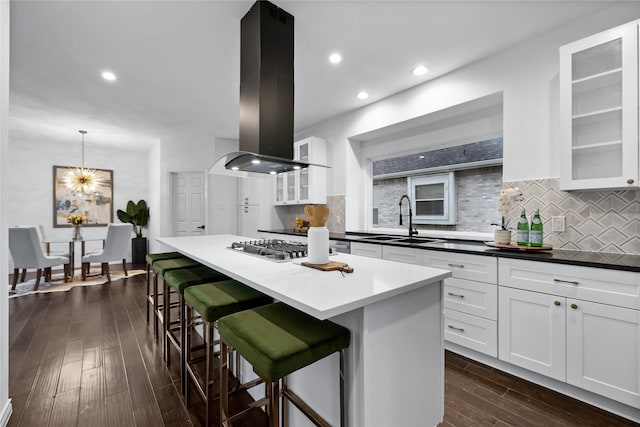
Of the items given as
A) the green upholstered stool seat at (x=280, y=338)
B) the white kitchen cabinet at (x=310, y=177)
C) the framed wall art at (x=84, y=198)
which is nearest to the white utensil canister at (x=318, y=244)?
the green upholstered stool seat at (x=280, y=338)

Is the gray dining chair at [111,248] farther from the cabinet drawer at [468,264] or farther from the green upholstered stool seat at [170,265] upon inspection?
the cabinet drawer at [468,264]

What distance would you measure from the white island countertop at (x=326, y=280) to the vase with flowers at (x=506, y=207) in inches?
49.6

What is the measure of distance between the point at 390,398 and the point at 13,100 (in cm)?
541

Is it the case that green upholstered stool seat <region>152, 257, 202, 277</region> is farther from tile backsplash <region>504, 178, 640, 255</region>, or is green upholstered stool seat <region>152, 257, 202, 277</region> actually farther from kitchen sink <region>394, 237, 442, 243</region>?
tile backsplash <region>504, 178, 640, 255</region>

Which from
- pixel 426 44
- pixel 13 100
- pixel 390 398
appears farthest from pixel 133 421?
pixel 13 100

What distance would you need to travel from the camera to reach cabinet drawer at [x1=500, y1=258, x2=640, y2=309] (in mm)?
1562

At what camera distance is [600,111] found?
191 cm

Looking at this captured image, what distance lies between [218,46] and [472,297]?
9.81 ft

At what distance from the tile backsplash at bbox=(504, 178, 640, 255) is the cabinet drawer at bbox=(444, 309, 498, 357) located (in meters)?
0.87

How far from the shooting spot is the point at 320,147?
4258mm

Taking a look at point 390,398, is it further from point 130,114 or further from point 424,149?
point 130,114

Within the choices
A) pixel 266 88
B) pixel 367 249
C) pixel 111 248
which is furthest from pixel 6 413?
pixel 111 248

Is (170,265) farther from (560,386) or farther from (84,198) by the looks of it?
(84,198)

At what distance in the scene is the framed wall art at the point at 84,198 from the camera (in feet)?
19.0
